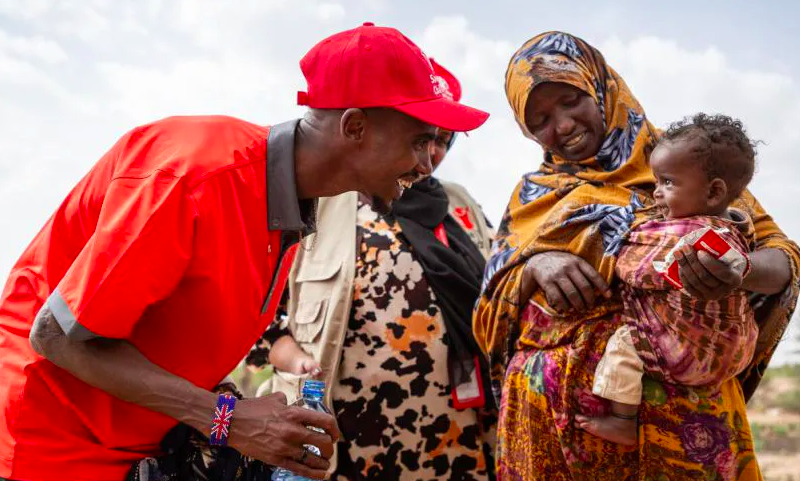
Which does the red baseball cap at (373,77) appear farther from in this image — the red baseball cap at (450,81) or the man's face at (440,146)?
the red baseball cap at (450,81)

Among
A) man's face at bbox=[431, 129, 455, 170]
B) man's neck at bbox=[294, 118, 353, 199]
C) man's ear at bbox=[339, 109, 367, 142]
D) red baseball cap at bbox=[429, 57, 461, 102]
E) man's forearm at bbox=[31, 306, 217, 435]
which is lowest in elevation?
man's forearm at bbox=[31, 306, 217, 435]

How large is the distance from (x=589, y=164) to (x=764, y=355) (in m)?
0.98

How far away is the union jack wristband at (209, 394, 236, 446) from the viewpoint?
6.25 ft

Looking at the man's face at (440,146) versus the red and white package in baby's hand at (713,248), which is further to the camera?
the man's face at (440,146)

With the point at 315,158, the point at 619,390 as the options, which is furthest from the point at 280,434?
the point at 619,390

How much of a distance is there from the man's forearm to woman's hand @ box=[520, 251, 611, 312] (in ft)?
4.46

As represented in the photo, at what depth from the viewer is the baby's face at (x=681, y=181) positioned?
2549 mm

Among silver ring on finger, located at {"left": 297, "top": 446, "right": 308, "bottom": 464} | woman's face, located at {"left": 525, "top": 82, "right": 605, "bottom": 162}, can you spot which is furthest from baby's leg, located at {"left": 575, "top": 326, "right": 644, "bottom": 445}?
silver ring on finger, located at {"left": 297, "top": 446, "right": 308, "bottom": 464}

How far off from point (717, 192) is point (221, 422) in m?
1.79

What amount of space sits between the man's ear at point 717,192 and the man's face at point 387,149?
99 cm

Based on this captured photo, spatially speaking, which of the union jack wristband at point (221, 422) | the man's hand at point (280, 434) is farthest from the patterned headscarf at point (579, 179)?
the union jack wristband at point (221, 422)

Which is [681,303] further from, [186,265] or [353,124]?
[186,265]

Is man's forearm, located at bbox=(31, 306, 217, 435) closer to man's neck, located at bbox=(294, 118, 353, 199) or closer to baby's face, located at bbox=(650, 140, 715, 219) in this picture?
man's neck, located at bbox=(294, 118, 353, 199)

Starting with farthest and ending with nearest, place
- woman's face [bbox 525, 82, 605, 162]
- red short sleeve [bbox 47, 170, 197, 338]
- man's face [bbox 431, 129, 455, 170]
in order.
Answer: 1. man's face [bbox 431, 129, 455, 170]
2. woman's face [bbox 525, 82, 605, 162]
3. red short sleeve [bbox 47, 170, 197, 338]
